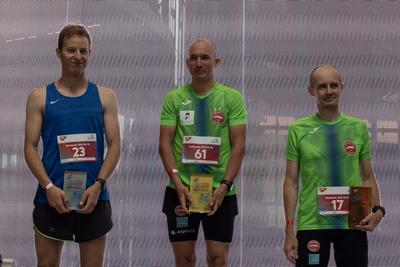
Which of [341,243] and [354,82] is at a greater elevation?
[354,82]

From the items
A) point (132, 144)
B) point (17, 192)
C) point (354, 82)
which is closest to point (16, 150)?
point (17, 192)

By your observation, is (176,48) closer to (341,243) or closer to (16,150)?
(16,150)

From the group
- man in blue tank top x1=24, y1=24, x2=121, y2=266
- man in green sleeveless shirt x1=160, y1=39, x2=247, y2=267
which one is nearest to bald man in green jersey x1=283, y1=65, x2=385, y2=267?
man in green sleeveless shirt x1=160, y1=39, x2=247, y2=267

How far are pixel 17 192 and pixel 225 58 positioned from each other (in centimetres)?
161

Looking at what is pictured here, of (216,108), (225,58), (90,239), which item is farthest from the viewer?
(225,58)

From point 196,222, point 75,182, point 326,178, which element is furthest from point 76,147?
point 326,178

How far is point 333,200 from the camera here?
3.33m

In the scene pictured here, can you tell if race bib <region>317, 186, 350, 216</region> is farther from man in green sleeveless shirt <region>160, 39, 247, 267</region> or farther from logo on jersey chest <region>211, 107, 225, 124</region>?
logo on jersey chest <region>211, 107, 225, 124</region>

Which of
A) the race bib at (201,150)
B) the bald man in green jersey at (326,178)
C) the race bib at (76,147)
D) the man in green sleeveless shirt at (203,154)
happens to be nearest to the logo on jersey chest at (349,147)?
the bald man in green jersey at (326,178)

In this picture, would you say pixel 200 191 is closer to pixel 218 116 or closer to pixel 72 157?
pixel 218 116

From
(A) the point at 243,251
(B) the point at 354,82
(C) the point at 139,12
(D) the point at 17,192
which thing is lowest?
(A) the point at 243,251

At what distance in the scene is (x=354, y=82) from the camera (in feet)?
16.0

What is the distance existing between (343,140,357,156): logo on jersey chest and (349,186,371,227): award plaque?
19cm

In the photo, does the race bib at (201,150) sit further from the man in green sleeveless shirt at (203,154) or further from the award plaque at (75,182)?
the award plaque at (75,182)
